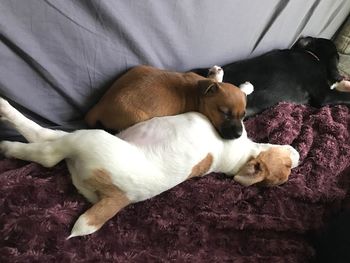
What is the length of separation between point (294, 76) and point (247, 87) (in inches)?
15.1

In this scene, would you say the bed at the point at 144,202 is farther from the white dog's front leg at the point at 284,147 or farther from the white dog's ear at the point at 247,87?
the white dog's ear at the point at 247,87

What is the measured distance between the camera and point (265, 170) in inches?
64.0

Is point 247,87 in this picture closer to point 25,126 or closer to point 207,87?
point 207,87

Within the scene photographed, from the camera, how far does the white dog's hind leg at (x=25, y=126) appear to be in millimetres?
1413

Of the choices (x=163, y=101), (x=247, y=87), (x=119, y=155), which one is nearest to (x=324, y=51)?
(x=247, y=87)

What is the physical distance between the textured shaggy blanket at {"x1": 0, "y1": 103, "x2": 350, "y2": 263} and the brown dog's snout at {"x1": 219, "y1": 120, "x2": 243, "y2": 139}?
177mm

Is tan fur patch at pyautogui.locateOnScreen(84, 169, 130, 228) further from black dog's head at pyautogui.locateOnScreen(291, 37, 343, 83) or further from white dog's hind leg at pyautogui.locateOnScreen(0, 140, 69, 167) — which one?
black dog's head at pyautogui.locateOnScreen(291, 37, 343, 83)

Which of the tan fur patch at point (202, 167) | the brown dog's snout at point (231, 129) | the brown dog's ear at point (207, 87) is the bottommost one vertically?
the tan fur patch at point (202, 167)

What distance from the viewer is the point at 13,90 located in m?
1.41

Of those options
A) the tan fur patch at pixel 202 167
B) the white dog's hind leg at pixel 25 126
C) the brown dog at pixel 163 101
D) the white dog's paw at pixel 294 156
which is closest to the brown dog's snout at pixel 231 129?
the brown dog at pixel 163 101

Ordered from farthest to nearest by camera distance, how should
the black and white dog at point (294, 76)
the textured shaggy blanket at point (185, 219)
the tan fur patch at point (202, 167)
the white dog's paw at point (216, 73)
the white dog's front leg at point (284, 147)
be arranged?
1. the black and white dog at point (294, 76)
2. the white dog's paw at point (216, 73)
3. the white dog's front leg at point (284, 147)
4. the tan fur patch at point (202, 167)
5. the textured shaggy blanket at point (185, 219)

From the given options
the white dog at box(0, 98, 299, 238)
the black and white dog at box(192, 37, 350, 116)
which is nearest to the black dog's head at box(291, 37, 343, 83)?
the black and white dog at box(192, 37, 350, 116)

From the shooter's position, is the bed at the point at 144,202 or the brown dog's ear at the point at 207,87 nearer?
the bed at the point at 144,202

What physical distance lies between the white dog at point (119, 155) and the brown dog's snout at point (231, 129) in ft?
0.14
